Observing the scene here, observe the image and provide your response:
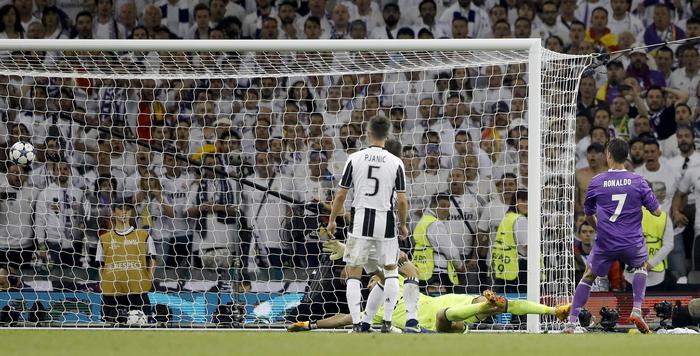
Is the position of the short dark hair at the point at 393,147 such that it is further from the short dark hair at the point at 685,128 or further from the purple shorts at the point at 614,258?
the short dark hair at the point at 685,128

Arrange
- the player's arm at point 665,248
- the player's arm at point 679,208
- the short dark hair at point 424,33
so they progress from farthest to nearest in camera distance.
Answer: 1. the short dark hair at point 424,33
2. the player's arm at point 679,208
3. the player's arm at point 665,248

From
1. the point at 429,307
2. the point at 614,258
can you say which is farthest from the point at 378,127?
the point at 614,258

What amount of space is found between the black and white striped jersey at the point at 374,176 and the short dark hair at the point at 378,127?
0.39 feet

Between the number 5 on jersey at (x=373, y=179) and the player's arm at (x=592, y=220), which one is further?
the player's arm at (x=592, y=220)

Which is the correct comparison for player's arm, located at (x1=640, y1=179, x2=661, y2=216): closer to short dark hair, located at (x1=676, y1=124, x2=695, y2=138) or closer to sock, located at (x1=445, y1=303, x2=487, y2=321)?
sock, located at (x1=445, y1=303, x2=487, y2=321)

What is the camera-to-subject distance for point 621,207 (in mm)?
11547

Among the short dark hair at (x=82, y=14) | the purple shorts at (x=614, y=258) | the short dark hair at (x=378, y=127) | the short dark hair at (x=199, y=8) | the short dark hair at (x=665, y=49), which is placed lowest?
the purple shorts at (x=614, y=258)

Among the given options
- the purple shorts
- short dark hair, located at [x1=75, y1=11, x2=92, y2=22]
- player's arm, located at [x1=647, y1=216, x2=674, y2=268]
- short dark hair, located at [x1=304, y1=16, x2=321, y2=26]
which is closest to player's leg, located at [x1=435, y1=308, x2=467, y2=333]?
the purple shorts

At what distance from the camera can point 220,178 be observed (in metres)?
14.1

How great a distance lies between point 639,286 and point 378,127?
297cm

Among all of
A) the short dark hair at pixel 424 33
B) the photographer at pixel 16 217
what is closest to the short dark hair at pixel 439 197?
the short dark hair at pixel 424 33

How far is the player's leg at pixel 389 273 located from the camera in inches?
416

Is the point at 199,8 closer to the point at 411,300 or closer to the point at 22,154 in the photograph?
the point at 22,154

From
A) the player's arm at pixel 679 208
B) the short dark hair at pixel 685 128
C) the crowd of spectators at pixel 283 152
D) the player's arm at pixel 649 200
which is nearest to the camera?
the player's arm at pixel 649 200
